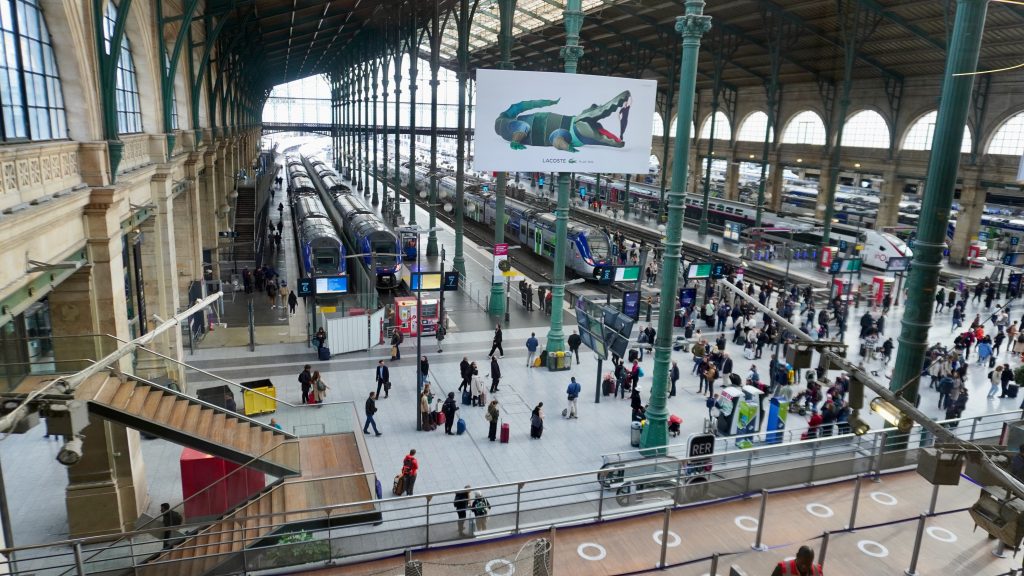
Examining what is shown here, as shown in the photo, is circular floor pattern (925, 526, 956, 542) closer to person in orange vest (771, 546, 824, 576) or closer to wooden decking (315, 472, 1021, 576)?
wooden decking (315, 472, 1021, 576)

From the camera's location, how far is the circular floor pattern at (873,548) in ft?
30.2

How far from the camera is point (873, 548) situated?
934 centimetres

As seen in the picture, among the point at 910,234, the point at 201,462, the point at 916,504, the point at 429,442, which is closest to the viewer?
the point at 916,504

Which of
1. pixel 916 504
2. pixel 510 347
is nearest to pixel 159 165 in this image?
pixel 510 347

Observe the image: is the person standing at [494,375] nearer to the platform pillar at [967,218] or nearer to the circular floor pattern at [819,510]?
the circular floor pattern at [819,510]

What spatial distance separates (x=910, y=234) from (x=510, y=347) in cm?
3068

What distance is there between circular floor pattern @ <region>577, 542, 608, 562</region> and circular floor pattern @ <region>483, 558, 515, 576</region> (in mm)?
1295

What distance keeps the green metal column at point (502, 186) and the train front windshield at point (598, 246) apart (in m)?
8.35

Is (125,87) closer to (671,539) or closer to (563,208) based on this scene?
(563,208)

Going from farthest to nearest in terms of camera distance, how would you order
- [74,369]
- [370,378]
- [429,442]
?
[370,378] → [429,442] → [74,369]

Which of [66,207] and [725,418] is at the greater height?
[66,207]

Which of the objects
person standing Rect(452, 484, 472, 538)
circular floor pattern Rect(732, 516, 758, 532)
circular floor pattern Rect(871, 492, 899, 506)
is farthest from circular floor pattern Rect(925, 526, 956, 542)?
person standing Rect(452, 484, 472, 538)

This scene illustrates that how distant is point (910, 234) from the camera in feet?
137

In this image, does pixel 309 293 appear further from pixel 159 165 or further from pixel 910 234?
pixel 910 234
